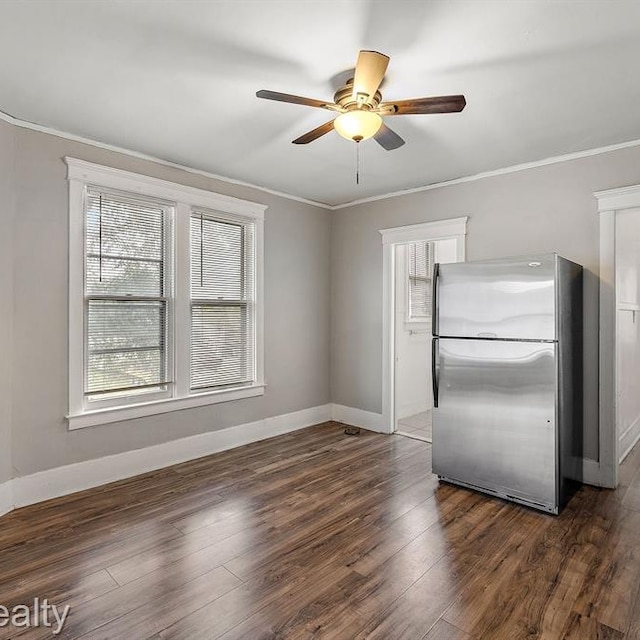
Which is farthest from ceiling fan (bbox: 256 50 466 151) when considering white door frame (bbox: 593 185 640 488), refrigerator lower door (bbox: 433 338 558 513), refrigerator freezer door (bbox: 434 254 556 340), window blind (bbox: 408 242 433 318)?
window blind (bbox: 408 242 433 318)

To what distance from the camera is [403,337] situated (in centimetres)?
524

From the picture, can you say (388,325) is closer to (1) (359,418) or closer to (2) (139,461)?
(1) (359,418)

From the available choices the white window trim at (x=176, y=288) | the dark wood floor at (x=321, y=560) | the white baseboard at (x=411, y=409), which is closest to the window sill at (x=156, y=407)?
the white window trim at (x=176, y=288)

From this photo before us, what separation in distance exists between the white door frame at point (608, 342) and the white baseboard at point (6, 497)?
4228 millimetres

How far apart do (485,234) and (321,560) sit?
304 centimetres

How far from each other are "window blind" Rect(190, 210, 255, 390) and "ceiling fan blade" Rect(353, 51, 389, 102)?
222cm

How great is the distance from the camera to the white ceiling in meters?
1.84

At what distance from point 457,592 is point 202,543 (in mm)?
1400

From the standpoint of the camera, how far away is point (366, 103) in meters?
2.26

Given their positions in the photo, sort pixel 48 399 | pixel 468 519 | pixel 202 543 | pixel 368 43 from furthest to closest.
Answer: pixel 48 399 → pixel 468 519 → pixel 202 543 → pixel 368 43

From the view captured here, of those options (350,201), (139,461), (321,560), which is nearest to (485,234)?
(350,201)

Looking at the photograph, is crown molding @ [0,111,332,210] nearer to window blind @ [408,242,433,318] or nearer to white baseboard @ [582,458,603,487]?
→ window blind @ [408,242,433,318]

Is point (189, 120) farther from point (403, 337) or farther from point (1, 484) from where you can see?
point (403, 337)

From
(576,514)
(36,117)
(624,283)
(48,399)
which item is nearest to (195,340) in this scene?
(48,399)
